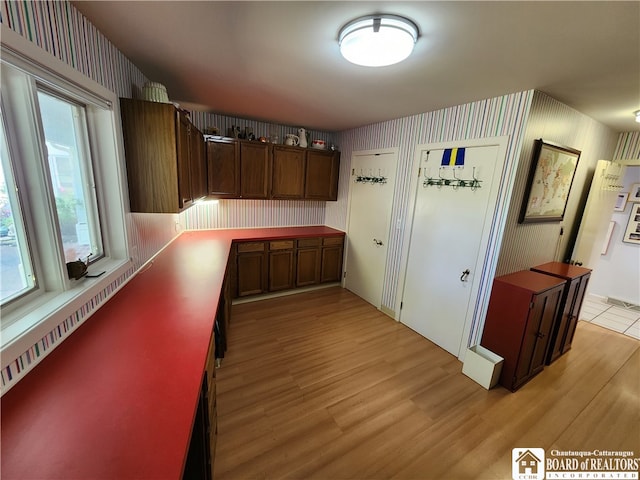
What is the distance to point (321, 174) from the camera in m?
3.83

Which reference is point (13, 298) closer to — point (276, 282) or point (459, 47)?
point (459, 47)

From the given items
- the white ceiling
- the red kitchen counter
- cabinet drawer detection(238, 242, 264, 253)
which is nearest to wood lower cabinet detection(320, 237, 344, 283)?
cabinet drawer detection(238, 242, 264, 253)

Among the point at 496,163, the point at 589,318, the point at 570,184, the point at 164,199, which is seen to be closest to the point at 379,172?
the point at 496,163

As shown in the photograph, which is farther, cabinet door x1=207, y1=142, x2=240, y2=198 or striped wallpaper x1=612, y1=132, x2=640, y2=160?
cabinet door x1=207, y1=142, x2=240, y2=198

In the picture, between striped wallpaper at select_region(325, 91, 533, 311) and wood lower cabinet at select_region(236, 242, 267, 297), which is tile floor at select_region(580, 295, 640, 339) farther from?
wood lower cabinet at select_region(236, 242, 267, 297)

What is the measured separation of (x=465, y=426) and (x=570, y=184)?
2483 millimetres

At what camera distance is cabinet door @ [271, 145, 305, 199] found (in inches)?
138

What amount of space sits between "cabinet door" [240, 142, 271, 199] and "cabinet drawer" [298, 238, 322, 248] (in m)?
0.81

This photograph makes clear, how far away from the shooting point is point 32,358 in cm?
97

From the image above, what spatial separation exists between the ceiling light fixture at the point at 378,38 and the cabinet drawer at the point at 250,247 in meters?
2.41

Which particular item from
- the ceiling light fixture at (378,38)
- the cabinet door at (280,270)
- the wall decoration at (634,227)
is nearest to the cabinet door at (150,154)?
the ceiling light fixture at (378,38)

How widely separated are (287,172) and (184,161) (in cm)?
174

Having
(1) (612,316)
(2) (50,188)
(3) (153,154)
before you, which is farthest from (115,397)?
(1) (612,316)

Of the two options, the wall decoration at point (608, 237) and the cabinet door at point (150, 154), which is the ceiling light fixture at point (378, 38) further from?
the wall decoration at point (608, 237)
